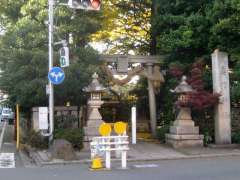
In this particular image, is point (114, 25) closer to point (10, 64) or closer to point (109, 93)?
point (109, 93)

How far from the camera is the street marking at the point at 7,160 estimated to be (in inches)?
624

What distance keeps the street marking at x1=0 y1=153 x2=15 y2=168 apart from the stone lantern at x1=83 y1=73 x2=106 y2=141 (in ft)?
10.3

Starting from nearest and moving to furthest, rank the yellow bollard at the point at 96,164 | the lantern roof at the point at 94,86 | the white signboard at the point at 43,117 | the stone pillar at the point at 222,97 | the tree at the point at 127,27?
1. the yellow bollard at the point at 96,164
2. the white signboard at the point at 43,117
3. the lantern roof at the point at 94,86
4. the stone pillar at the point at 222,97
5. the tree at the point at 127,27

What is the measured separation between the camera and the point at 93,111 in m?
20.2

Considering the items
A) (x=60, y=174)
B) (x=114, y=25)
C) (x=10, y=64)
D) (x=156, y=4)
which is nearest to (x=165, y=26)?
(x=156, y=4)

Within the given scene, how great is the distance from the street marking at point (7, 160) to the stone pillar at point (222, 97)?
843 cm

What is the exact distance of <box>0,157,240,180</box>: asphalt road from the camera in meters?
12.6

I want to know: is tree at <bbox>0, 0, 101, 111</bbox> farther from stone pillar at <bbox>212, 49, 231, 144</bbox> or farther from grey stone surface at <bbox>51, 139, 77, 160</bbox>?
stone pillar at <bbox>212, 49, 231, 144</bbox>

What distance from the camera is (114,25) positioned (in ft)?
98.6

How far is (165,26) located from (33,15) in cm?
656

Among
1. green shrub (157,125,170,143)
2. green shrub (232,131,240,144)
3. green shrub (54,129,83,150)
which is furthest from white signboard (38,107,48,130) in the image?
green shrub (232,131,240,144)

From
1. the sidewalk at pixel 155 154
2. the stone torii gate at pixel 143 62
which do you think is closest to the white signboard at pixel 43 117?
the sidewalk at pixel 155 154

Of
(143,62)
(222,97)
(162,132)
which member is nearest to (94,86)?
(162,132)

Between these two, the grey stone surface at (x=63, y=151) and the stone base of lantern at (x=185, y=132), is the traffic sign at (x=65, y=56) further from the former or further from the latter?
the stone base of lantern at (x=185, y=132)
